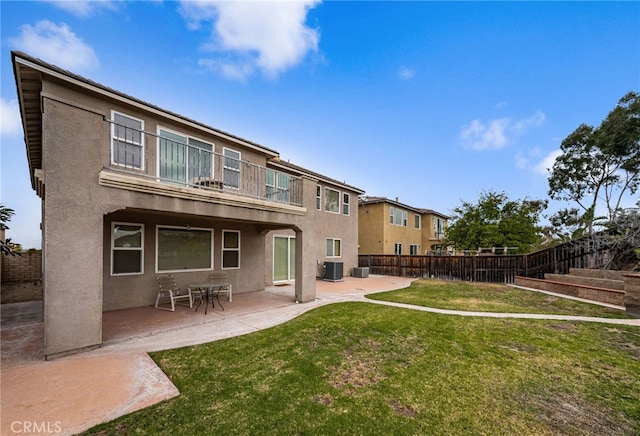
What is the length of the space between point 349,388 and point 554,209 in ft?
112

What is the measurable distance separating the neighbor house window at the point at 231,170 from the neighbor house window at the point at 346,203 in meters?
8.98

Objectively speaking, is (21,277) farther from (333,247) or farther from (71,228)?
(333,247)

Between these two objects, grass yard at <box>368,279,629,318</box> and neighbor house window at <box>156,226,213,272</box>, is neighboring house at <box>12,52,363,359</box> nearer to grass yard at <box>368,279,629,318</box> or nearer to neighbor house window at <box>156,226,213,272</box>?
neighbor house window at <box>156,226,213,272</box>

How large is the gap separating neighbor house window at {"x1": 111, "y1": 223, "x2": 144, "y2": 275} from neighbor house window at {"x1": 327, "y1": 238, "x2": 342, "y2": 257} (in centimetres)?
1069

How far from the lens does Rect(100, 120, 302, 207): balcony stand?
21.6ft

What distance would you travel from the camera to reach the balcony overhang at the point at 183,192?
17.2 feet

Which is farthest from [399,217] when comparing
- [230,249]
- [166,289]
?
[166,289]

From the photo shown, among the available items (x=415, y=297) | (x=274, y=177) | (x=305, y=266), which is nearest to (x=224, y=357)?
(x=305, y=266)

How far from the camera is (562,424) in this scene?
3.06 meters

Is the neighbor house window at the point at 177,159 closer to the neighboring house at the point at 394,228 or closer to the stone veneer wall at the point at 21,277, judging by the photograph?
the stone veneer wall at the point at 21,277

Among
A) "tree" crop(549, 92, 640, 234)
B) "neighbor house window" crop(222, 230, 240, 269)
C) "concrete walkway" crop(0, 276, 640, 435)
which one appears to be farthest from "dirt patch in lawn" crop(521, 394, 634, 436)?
"tree" crop(549, 92, 640, 234)

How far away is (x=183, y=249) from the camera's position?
9.64 m

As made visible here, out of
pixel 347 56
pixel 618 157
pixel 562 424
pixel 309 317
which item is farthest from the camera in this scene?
pixel 618 157

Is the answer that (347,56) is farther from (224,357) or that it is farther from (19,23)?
(224,357)
